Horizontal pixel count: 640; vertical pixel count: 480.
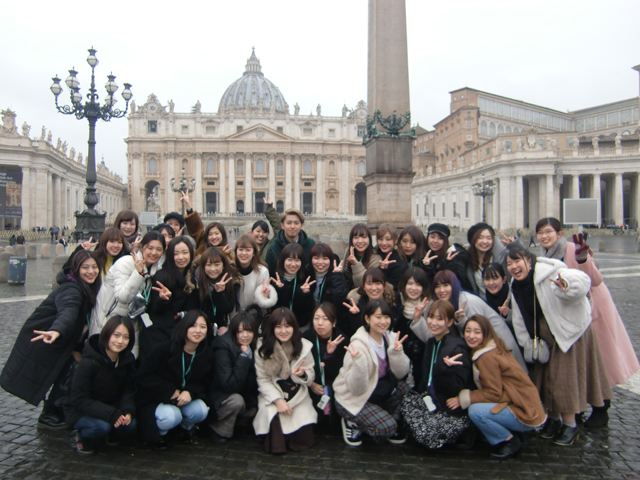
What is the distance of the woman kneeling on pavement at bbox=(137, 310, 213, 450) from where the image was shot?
3494mm

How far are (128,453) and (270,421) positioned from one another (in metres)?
1.13

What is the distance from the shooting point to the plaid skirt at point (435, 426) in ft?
11.1

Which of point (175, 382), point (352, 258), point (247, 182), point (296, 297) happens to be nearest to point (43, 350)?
point (175, 382)

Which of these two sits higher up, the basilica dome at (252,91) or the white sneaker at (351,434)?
the basilica dome at (252,91)

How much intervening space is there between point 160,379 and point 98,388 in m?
0.46

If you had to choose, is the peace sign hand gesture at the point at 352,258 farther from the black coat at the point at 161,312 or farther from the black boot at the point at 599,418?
the black boot at the point at 599,418

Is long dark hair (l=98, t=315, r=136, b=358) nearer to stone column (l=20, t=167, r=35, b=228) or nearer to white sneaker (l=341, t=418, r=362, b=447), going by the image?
white sneaker (l=341, t=418, r=362, b=447)

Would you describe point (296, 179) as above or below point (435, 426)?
above

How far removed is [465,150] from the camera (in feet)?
172

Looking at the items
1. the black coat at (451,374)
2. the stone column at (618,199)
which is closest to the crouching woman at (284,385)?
the black coat at (451,374)

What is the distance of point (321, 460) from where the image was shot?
3340 mm

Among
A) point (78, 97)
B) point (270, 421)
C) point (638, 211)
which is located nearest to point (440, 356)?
point (270, 421)

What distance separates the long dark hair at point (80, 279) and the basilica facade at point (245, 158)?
219 ft

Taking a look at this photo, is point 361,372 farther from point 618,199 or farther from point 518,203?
point 618,199
